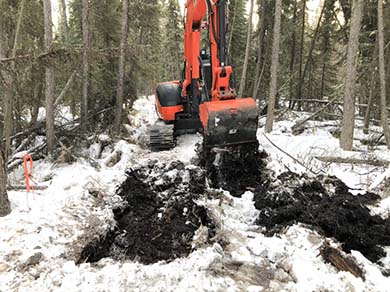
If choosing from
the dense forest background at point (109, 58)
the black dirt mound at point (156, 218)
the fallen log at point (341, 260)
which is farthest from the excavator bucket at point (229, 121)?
the fallen log at point (341, 260)

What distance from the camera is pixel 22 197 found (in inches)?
244

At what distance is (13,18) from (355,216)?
10288mm

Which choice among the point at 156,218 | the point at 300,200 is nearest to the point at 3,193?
the point at 156,218

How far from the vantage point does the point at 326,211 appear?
5.41m

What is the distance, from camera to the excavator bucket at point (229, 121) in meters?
7.29

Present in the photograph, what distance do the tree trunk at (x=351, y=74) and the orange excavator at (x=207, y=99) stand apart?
4.16 m

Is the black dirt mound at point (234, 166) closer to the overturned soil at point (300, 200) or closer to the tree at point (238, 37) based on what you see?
the overturned soil at point (300, 200)

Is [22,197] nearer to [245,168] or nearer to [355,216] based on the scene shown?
[245,168]

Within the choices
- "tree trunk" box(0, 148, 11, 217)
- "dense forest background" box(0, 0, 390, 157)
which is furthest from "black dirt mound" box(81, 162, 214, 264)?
"dense forest background" box(0, 0, 390, 157)

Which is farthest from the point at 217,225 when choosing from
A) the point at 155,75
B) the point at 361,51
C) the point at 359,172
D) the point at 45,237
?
the point at 361,51

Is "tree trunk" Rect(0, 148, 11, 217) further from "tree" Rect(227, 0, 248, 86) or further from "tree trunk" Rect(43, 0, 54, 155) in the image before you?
"tree" Rect(227, 0, 248, 86)

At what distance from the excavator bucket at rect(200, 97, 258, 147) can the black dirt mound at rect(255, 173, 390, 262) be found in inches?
50.0

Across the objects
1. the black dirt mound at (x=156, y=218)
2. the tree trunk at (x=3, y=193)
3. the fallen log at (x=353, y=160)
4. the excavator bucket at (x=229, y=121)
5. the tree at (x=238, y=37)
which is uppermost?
the tree at (x=238, y=37)

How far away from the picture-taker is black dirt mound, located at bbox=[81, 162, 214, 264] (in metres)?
4.87
